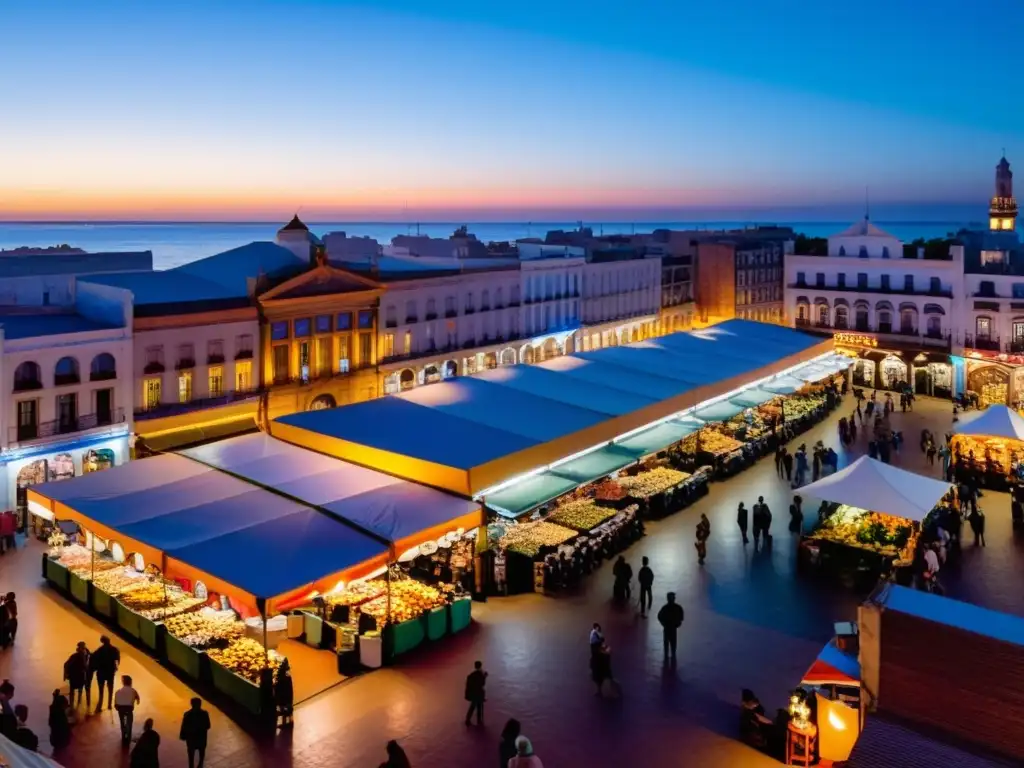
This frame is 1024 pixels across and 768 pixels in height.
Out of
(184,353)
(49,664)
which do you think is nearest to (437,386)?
(184,353)

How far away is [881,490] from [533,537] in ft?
31.0

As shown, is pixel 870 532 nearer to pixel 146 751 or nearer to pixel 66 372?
pixel 146 751

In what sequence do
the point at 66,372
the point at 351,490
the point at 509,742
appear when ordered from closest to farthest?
the point at 509,742
the point at 351,490
the point at 66,372

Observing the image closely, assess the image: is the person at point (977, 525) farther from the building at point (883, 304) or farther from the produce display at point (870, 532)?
the building at point (883, 304)

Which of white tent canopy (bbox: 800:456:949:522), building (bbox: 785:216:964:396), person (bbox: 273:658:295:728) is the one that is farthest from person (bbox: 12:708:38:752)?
building (bbox: 785:216:964:396)

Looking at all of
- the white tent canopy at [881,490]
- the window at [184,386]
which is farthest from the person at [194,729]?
the window at [184,386]

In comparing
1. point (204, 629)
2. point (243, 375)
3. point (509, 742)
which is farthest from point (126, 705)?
point (243, 375)

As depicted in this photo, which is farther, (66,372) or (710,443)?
(710,443)

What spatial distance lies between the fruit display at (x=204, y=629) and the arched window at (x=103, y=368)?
45.0ft

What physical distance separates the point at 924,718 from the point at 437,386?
66.6 ft

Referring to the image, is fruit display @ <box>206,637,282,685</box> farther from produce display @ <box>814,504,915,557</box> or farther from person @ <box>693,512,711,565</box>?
produce display @ <box>814,504,915,557</box>

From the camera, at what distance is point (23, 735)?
13.1 meters

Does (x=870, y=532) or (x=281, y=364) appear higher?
(x=281, y=364)

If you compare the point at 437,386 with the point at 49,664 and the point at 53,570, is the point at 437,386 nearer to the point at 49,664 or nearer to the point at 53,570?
the point at 53,570
